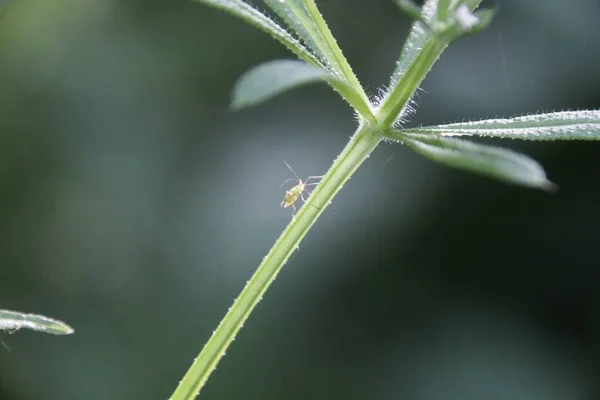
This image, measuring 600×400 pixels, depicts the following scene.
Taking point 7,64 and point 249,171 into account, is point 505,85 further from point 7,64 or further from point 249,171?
point 7,64

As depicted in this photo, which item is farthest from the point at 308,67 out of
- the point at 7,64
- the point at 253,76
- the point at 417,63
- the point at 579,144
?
the point at 7,64

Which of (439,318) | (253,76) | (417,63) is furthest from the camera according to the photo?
(439,318)

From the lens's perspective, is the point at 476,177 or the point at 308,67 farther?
the point at 476,177

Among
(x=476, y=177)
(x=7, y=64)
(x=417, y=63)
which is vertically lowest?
(x=417, y=63)

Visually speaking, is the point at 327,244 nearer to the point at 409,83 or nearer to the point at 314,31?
the point at 314,31

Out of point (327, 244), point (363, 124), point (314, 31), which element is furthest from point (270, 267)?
point (327, 244)

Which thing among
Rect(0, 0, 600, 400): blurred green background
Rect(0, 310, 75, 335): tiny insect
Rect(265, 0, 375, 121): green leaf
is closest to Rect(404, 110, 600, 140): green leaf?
Rect(265, 0, 375, 121): green leaf

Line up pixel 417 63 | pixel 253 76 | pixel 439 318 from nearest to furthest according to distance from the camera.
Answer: pixel 253 76 → pixel 417 63 → pixel 439 318
